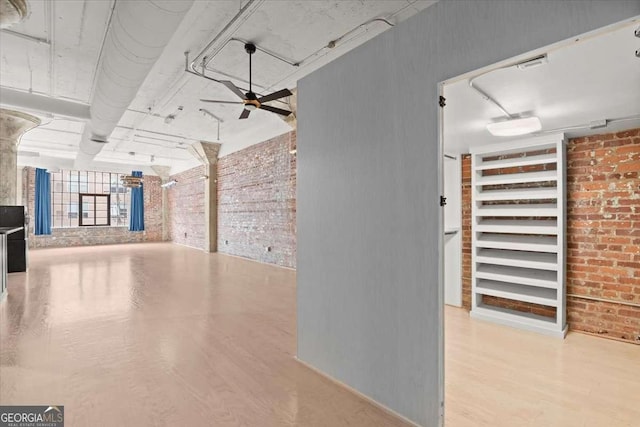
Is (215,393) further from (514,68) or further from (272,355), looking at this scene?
(514,68)

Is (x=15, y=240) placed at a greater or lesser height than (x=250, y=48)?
lesser

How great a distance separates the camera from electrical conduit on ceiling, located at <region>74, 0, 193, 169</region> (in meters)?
2.69

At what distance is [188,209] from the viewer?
1305 cm

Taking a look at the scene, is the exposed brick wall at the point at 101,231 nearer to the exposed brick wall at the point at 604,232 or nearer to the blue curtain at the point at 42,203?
the blue curtain at the point at 42,203

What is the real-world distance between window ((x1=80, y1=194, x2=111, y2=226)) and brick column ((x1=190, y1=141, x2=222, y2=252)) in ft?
20.2

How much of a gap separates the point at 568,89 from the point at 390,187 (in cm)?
159

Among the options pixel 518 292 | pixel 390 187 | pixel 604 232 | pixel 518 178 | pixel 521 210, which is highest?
pixel 518 178

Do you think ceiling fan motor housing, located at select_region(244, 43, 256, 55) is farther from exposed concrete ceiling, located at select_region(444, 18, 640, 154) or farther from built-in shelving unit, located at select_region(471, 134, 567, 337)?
built-in shelving unit, located at select_region(471, 134, 567, 337)

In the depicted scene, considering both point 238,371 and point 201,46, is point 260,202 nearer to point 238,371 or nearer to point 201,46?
point 201,46

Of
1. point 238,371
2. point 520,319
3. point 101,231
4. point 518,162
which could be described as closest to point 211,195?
point 101,231

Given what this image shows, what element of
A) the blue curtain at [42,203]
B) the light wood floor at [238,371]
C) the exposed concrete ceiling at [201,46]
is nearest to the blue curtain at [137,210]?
the blue curtain at [42,203]

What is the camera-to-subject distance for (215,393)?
2.25 meters

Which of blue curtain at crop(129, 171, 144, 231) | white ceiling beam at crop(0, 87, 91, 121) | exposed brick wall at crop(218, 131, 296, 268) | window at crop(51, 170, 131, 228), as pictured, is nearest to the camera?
white ceiling beam at crop(0, 87, 91, 121)

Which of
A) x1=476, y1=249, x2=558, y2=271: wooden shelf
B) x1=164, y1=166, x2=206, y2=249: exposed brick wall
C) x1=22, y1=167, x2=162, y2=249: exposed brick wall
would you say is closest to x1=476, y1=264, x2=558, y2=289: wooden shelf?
x1=476, y1=249, x2=558, y2=271: wooden shelf
